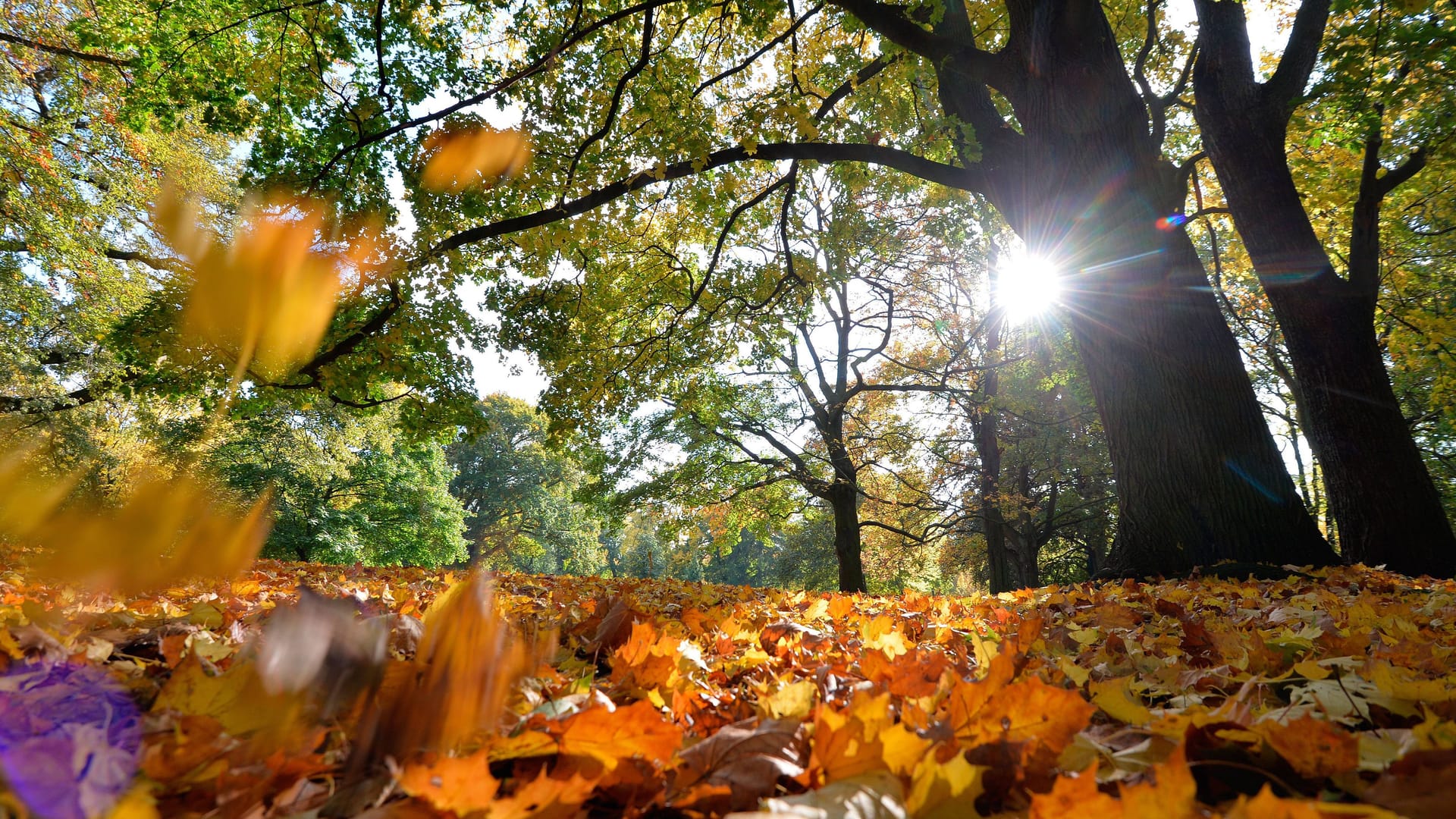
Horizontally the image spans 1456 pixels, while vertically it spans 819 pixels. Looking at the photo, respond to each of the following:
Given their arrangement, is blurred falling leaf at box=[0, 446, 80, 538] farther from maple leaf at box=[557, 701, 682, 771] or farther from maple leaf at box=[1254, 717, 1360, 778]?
maple leaf at box=[1254, 717, 1360, 778]

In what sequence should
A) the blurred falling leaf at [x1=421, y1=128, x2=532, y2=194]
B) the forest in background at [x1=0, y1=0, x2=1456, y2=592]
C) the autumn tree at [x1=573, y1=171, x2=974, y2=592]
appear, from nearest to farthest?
the forest in background at [x1=0, y1=0, x2=1456, y2=592]
the blurred falling leaf at [x1=421, y1=128, x2=532, y2=194]
the autumn tree at [x1=573, y1=171, x2=974, y2=592]

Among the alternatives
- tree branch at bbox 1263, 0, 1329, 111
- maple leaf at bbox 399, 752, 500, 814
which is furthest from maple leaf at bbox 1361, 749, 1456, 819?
A: tree branch at bbox 1263, 0, 1329, 111

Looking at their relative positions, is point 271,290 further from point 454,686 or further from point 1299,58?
point 1299,58

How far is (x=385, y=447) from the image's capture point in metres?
22.3

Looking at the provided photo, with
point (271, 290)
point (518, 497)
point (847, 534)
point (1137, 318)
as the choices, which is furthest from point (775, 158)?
point (518, 497)

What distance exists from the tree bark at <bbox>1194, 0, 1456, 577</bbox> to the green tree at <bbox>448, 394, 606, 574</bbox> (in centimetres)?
3240

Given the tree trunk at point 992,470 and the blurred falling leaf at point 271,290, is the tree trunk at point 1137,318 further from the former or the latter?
the tree trunk at point 992,470

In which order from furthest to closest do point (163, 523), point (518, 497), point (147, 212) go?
point (518, 497)
point (163, 523)
point (147, 212)

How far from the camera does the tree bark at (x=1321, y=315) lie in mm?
4629

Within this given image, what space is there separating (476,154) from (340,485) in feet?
70.1

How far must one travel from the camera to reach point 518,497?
37.8 metres

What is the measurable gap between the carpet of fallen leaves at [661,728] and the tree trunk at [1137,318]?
10.4 ft

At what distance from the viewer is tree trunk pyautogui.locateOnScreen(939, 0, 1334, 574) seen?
13.3ft

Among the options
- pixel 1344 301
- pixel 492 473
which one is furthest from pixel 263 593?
pixel 492 473
